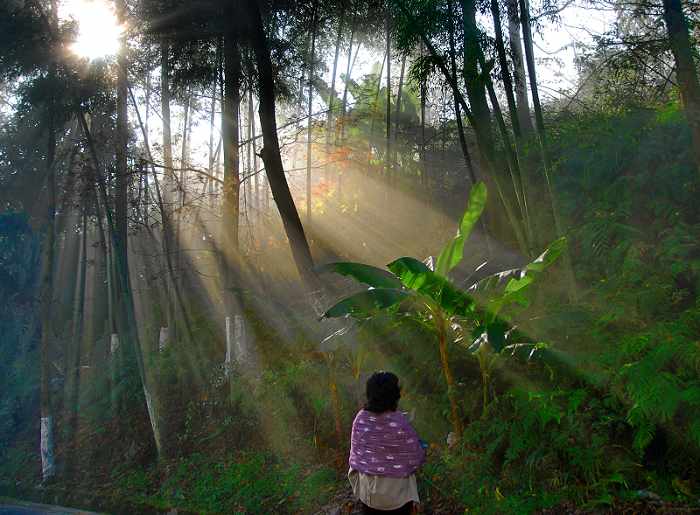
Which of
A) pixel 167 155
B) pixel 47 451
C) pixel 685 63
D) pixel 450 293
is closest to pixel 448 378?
pixel 450 293

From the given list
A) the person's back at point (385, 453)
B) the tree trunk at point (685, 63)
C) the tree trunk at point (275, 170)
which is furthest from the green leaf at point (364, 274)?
the tree trunk at point (685, 63)

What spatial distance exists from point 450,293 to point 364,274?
0.85m

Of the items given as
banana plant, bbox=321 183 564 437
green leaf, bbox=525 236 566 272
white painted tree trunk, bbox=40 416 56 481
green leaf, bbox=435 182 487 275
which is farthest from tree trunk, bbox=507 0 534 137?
white painted tree trunk, bbox=40 416 56 481

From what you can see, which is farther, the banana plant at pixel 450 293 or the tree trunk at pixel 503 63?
the tree trunk at pixel 503 63

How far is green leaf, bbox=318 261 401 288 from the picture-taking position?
18.6 ft

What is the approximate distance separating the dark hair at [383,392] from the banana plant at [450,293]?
1596mm

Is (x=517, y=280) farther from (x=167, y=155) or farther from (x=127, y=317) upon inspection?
(x=167, y=155)

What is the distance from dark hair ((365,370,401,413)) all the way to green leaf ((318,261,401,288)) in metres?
2.05

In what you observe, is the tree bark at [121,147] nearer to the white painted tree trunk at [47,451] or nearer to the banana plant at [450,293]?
the white painted tree trunk at [47,451]

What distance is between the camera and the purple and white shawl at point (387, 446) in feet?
11.9

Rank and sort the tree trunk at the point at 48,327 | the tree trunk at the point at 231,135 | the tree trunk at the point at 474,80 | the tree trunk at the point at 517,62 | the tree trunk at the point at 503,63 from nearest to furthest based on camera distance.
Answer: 1. the tree trunk at the point at 503,63
2. the tree trunk at the point at 474,80
3. the tree trunk at the point at 517,62
4. the tree trunk at the point at 231,135
5. the tree trunk at the point at 48,327

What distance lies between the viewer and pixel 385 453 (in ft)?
11.9

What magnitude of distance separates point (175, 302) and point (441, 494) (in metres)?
12.7

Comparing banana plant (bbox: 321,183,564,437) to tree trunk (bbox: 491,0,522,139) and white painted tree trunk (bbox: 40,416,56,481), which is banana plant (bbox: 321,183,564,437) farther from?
white painted tree trunk (bbox: 40,416,56,481)
